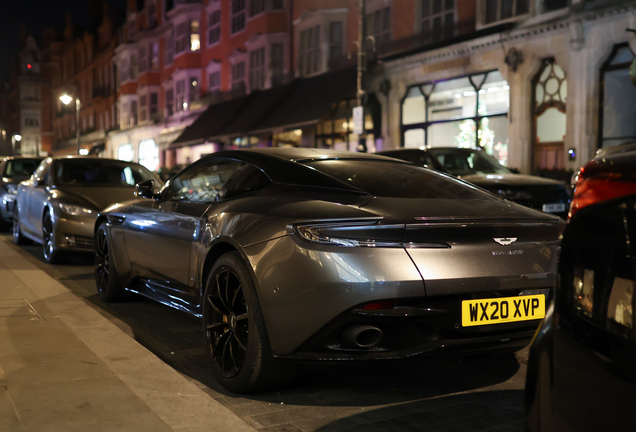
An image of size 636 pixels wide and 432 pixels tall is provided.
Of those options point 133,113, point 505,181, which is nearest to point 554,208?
point 505,181

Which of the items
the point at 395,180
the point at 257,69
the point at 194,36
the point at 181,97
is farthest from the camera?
the point at 181,97

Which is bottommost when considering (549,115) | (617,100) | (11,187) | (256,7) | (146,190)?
(11,187)

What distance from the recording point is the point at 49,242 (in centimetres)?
913

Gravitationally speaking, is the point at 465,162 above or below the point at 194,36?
below

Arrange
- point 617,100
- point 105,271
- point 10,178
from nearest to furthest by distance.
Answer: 1. point 105,271
2. point 10,178
3. point 617,100

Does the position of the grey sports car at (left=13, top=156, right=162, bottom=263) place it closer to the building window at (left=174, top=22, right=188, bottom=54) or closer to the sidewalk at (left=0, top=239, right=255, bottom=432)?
the sidewalk at (left=0, top=239, right=255, bottom=432)

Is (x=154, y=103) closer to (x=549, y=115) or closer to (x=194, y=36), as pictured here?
(x=194, y=36)

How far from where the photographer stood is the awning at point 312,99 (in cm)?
2209

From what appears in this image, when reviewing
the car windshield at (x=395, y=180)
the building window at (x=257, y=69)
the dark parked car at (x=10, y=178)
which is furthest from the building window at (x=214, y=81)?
the car windshield at (x=395, y=180)

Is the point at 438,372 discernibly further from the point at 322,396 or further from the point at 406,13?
the point at 406,13

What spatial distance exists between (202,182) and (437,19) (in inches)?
667

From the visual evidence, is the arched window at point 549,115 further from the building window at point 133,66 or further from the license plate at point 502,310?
the building window at point 133,66

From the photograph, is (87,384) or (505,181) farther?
(505,181)

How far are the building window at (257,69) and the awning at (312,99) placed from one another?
3.58 metres
